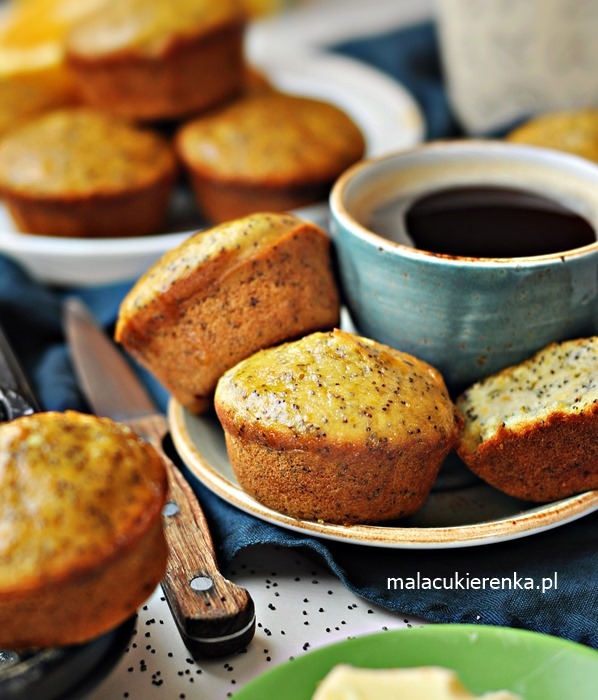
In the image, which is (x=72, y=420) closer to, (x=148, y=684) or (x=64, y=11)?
(x=148, y=684)

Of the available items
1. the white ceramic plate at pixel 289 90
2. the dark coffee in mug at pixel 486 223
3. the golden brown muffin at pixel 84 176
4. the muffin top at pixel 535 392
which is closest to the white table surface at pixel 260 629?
the muffin top at pixel 535 392

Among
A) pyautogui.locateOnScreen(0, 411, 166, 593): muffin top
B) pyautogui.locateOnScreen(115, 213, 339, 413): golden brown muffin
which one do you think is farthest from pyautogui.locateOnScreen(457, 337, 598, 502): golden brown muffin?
pyautogui.locateOnScreen(0, 411, 166, 593): muffin top

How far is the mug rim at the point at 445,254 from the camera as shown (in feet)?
3.61

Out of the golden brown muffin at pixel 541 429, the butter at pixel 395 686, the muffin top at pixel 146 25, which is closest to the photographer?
the butter at pixel 395 686

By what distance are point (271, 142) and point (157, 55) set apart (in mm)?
295

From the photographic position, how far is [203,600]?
3.05 feet

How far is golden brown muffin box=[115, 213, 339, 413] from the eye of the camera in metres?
1.16

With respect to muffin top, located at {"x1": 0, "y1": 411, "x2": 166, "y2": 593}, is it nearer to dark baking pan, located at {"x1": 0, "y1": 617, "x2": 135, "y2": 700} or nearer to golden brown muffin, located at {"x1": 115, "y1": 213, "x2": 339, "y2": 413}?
dark baking pan, located at {"x1": 0, "y1": 617, "x2": 135, "y2": 700}

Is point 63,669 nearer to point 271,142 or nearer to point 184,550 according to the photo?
point 184,550

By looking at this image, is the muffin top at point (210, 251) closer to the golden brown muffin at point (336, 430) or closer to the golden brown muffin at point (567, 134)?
Answer: the golden brown muffin at point (336, 430)

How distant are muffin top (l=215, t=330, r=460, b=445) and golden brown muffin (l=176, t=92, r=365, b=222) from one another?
680 millimetres

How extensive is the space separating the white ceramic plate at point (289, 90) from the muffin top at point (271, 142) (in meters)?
0.09

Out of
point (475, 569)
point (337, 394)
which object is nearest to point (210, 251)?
point (337, 394)

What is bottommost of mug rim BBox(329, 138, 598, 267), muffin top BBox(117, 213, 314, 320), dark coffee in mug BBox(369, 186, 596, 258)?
dark coffee in mug BBox(369, 186, 596, 258)
